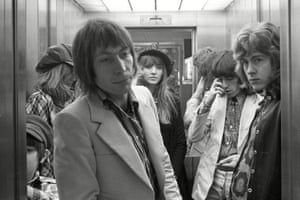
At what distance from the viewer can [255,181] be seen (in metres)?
1.76

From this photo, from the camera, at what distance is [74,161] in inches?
55.3

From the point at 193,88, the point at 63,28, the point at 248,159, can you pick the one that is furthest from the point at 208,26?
the point at 248,159

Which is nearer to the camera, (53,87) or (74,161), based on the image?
(74,161)

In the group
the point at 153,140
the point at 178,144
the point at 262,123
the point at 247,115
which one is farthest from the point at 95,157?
the point at 178,144

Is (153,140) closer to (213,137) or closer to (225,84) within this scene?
(213,137)

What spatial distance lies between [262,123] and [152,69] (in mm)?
1346

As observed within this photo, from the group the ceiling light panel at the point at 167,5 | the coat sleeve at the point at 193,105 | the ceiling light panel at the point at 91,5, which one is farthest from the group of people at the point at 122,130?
the ceiling light panel at the point at 167,5

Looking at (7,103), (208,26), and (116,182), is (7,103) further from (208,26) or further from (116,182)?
(208,26)

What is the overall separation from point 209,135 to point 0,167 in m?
1.60

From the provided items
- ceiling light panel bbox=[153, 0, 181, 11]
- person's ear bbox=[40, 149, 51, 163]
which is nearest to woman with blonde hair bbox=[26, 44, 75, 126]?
person's ear bbox=[40, 149, 51, 163]

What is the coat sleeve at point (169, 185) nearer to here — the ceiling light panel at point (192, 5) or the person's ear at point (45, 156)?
the person's ear at point (45, 156)

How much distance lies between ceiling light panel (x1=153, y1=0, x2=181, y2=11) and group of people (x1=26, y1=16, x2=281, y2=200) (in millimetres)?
1838

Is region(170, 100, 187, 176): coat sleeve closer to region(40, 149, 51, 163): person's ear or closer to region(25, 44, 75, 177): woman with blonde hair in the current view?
region(25, 44, 75, 177): woman with blonde hair

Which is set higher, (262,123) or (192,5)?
(192,5)
